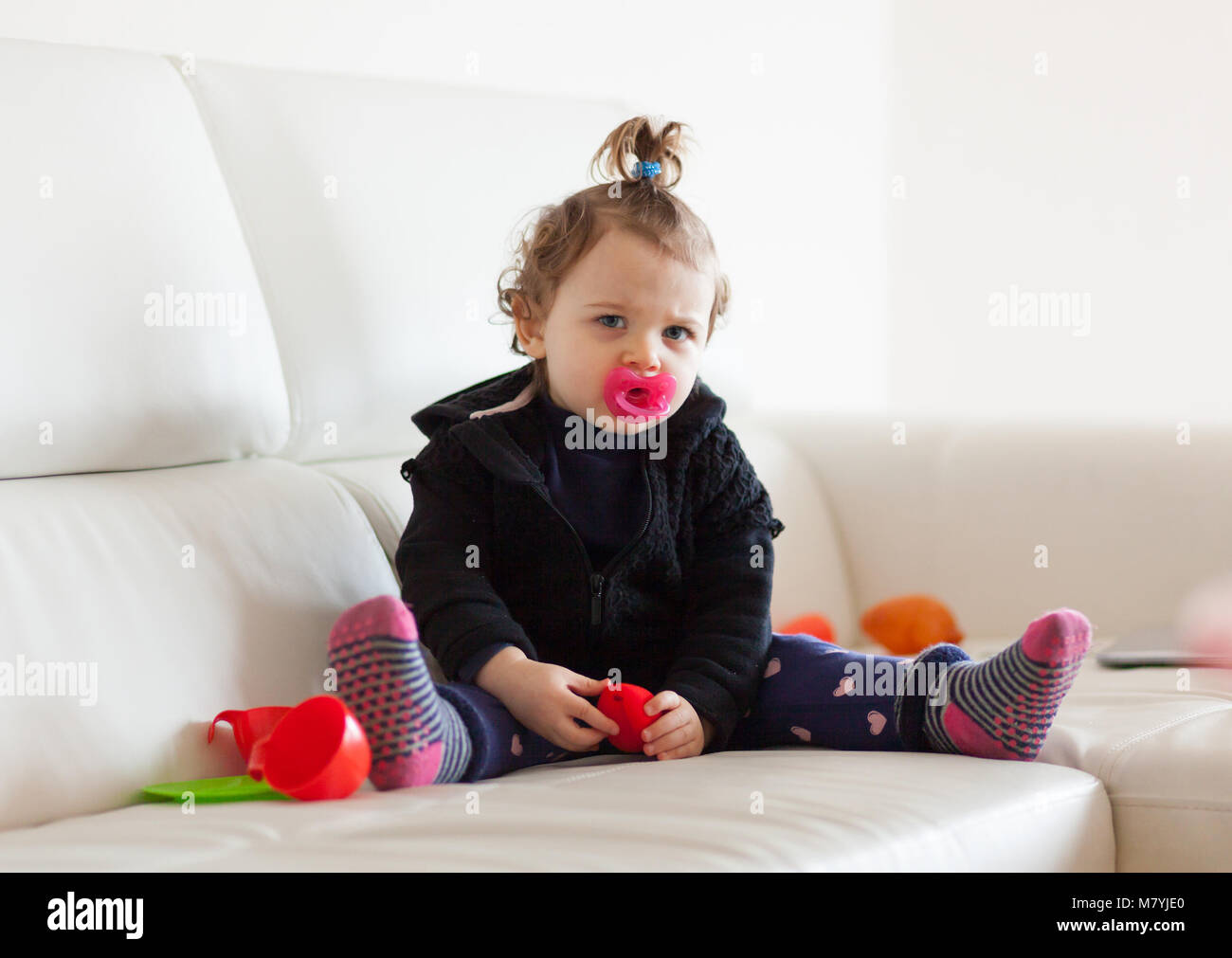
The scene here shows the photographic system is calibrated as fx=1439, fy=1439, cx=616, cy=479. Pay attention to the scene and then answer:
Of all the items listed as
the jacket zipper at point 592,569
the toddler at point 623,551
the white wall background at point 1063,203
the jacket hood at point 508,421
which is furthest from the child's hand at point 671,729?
the white wall background at point 1063,203

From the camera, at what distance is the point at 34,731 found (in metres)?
1.06

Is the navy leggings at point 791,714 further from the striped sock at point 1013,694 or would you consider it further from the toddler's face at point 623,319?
the toddler's face at point 623,319

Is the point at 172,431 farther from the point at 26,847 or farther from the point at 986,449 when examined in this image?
the point at 986,449

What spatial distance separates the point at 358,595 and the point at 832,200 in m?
1.82

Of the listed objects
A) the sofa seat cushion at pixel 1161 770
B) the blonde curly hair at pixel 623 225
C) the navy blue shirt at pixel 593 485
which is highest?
the blonde curly hair at pixel 623 225

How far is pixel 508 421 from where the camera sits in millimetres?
1322

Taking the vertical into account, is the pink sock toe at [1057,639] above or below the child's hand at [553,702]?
above

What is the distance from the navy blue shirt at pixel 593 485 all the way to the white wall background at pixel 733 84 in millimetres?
254

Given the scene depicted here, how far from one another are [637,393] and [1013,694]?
412mm

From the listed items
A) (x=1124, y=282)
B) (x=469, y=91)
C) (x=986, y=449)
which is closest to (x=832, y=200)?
(x=1124, y=282)

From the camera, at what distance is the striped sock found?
1.11 metres

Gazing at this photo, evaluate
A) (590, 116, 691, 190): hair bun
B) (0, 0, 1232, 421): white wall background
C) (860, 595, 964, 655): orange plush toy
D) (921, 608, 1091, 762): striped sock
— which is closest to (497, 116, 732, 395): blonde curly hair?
(590, 116, 691, 190): hair bun

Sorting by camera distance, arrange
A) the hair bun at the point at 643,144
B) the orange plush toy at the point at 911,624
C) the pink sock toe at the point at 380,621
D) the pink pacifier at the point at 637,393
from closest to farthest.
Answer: the pink sock toe at the point at 380,621 < the pink pacifier at the point at 637,393 < the hair bun at the point at 643,144 < the orange plush toy at the point at 911,624

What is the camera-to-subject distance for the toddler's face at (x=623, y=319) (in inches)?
50.7
